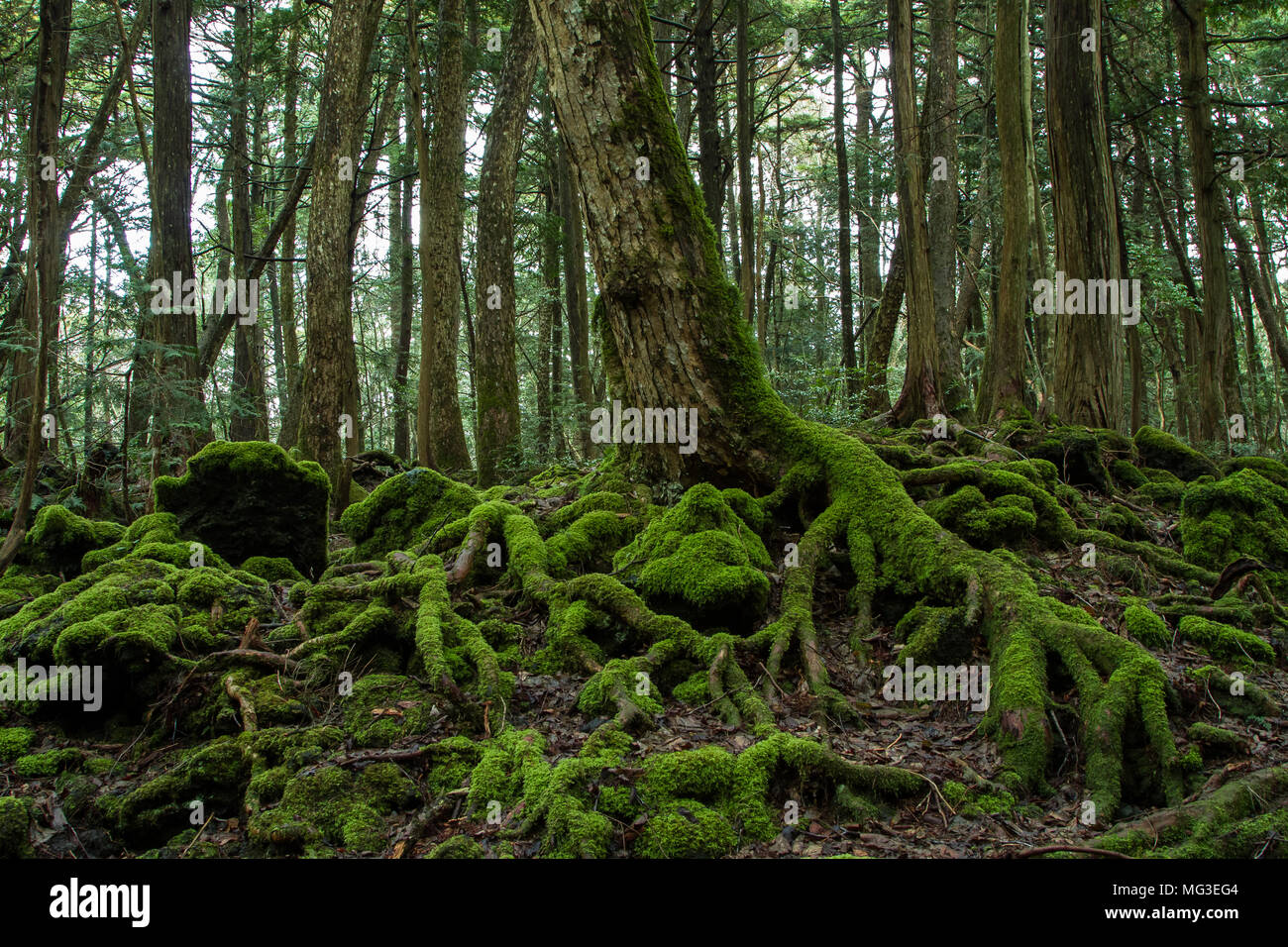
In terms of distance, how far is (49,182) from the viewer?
4.45m

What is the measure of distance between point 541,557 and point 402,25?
507 inches

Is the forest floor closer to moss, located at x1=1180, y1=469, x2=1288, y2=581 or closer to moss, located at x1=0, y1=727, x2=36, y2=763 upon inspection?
moss, located at x1=0, y1=727, x2=36, y2=763

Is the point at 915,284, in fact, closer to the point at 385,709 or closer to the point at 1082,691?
the point at 1082,691

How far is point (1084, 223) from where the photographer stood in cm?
867

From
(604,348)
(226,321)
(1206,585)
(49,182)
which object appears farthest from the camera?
(226,321)

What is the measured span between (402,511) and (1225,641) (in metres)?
6.43

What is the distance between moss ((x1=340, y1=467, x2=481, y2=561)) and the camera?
23.4ft

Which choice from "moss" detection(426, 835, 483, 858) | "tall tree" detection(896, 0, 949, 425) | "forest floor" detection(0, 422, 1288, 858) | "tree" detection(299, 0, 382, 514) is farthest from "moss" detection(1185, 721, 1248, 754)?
"tree" detection(299, 0, 382, 514)

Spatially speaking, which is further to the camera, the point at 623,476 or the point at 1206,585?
the point at 623,476

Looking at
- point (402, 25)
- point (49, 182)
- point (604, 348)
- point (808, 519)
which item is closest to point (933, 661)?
point (808, 519)

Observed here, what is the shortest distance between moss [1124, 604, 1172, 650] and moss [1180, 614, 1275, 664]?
0.44ft

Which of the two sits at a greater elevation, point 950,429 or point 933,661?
point 950,429

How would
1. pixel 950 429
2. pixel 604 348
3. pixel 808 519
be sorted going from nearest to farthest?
1. pixel 808 519
2. pixel 604 348
3. pixel 950 429

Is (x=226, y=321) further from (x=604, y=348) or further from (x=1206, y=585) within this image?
(x=1206, y=585)
